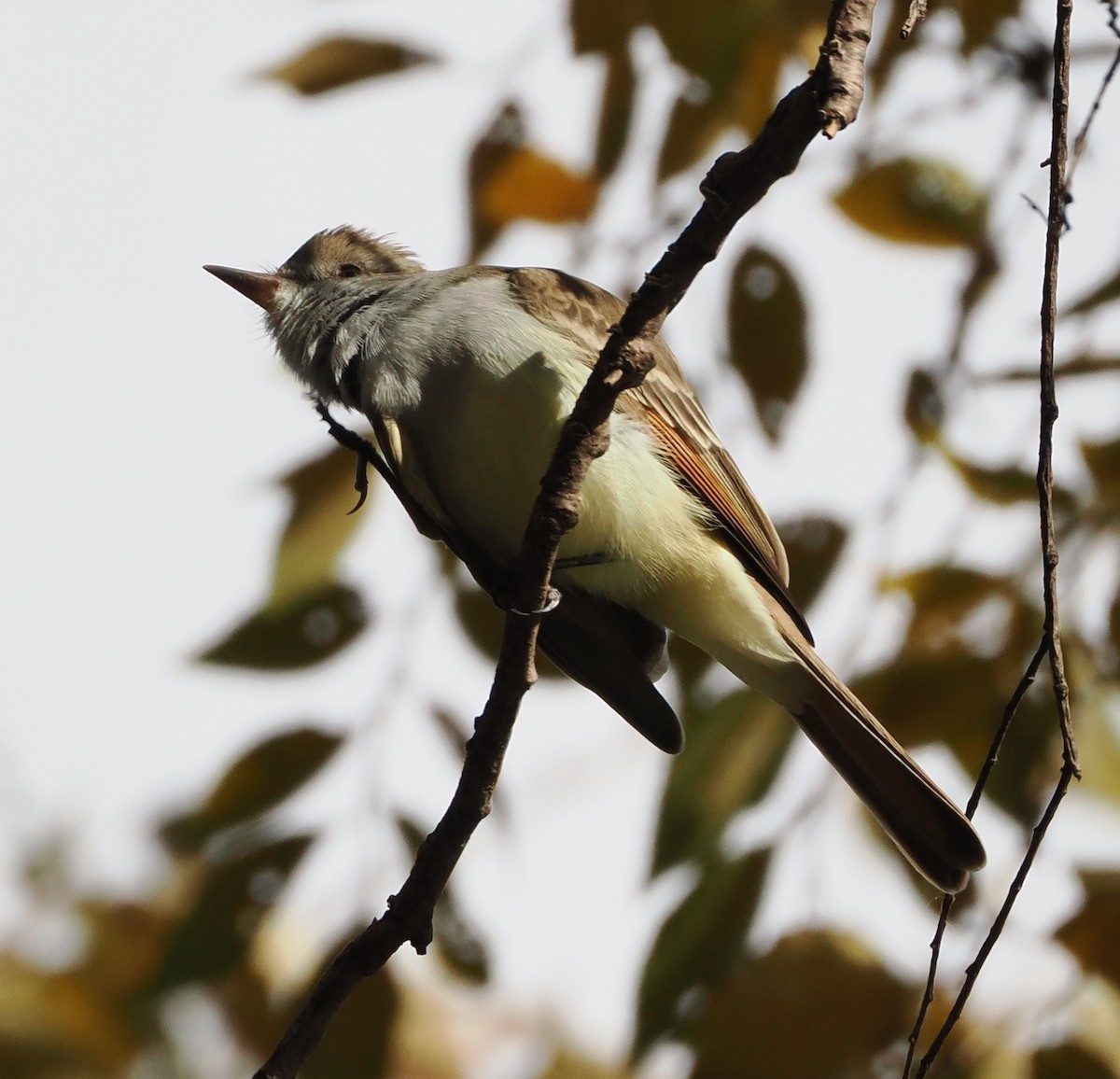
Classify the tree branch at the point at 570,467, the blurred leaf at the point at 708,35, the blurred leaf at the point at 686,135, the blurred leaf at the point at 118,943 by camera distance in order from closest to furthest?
the tree branch at the point at 570,467 → the blurred leaf at the point at 708,35 → the blurred leaf at the point at 686,135 → the blurred leaf at the point at 118,943

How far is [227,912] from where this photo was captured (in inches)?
120

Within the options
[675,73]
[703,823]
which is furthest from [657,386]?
[703,823]

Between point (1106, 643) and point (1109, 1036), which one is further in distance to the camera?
point (1106, 643)

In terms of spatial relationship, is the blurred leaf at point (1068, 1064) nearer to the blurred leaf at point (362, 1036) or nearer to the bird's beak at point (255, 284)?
the blurred leaf at point (362, 1036)

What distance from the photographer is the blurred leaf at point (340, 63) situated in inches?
131

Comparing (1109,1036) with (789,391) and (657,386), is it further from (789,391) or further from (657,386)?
(657,386)

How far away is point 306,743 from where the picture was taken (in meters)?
3.20

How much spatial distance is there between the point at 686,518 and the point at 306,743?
1027 mm

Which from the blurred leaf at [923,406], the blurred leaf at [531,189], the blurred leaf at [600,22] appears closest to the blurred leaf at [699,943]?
the blurred leaf at [923,406]

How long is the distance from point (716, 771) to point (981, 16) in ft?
5.52

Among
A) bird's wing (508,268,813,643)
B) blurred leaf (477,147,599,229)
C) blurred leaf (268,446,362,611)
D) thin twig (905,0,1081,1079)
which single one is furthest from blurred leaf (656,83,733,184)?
thin twig (905,0,1081,1079)

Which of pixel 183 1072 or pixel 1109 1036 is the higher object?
pixel 1109 1036

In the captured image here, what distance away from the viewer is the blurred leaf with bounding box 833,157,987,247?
10.9 ft

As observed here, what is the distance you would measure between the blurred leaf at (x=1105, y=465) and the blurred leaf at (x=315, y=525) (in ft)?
5.19
